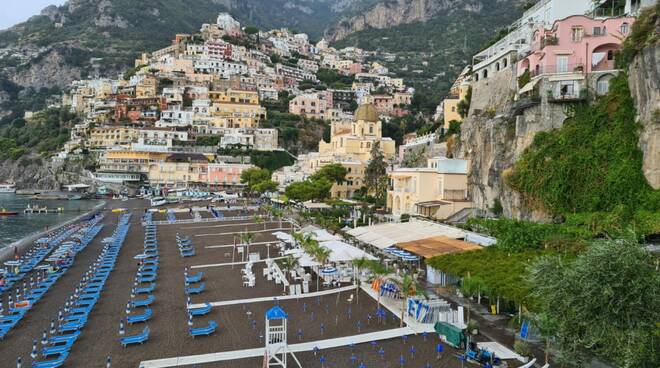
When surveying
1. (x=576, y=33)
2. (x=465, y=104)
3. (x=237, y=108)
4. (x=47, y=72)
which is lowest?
(x=465, y=104)

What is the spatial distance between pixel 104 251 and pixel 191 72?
10930cm

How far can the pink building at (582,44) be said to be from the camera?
3416cm

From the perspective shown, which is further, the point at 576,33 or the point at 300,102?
the point at 300,102

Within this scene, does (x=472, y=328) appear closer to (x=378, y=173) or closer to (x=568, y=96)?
(x=568, y=96)

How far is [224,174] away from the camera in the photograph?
101 meters

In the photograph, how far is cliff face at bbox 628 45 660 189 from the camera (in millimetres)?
25547

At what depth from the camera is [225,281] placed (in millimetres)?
28094

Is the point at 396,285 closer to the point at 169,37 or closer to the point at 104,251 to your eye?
the point at 104,251

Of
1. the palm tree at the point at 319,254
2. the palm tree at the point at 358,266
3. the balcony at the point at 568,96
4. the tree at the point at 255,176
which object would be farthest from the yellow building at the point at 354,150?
the palm tree at the point at 358,266

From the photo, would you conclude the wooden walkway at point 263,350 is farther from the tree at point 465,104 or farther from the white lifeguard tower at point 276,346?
A: the tree at point 465,104

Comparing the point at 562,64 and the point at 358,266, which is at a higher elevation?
the point at 562,64

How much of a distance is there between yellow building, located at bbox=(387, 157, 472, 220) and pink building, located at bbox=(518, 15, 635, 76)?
10682mm

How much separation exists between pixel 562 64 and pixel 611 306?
88.5 ft

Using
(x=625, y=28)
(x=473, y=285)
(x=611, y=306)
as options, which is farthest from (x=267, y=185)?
(x=611, y=306)
